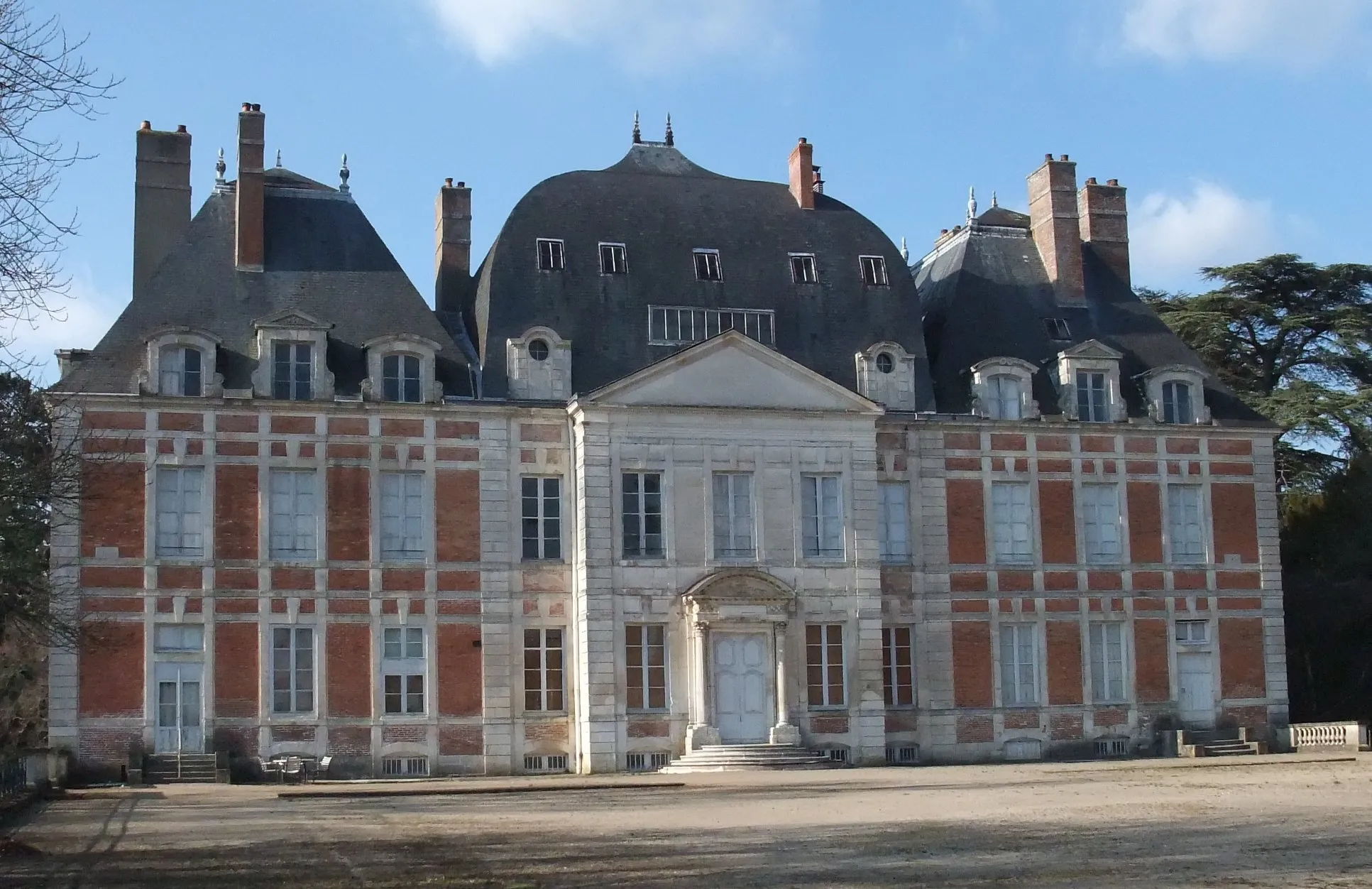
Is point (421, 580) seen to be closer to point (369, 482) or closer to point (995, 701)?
point (369, 482)

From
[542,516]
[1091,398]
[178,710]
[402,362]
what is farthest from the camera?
[1091,398]

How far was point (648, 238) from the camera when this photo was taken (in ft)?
107

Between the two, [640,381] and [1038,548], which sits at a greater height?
[640,381]

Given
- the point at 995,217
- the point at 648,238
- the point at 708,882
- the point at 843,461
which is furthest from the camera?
the point at 995,217

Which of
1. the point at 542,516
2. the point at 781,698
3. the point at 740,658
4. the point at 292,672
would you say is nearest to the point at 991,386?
the point at 740,658

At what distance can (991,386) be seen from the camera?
3256cm

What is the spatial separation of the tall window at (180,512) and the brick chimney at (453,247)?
6.34 m

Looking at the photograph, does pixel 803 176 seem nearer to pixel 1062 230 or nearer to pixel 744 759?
pixel 1062 230

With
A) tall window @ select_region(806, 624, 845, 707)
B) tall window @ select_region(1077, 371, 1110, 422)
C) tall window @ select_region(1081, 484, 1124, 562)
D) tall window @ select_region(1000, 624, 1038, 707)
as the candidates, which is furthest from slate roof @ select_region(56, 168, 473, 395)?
tall window @ select_region(1081, 484, 1124, 562)

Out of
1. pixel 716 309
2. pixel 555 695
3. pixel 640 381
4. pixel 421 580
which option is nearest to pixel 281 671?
pixel 421 580

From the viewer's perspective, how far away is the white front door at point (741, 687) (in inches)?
1168

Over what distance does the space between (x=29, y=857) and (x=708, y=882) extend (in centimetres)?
650

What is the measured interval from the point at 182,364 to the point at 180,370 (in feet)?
0.34

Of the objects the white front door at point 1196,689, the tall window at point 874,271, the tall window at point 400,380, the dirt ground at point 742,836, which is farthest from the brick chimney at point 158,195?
the white front door at point 1196,689
